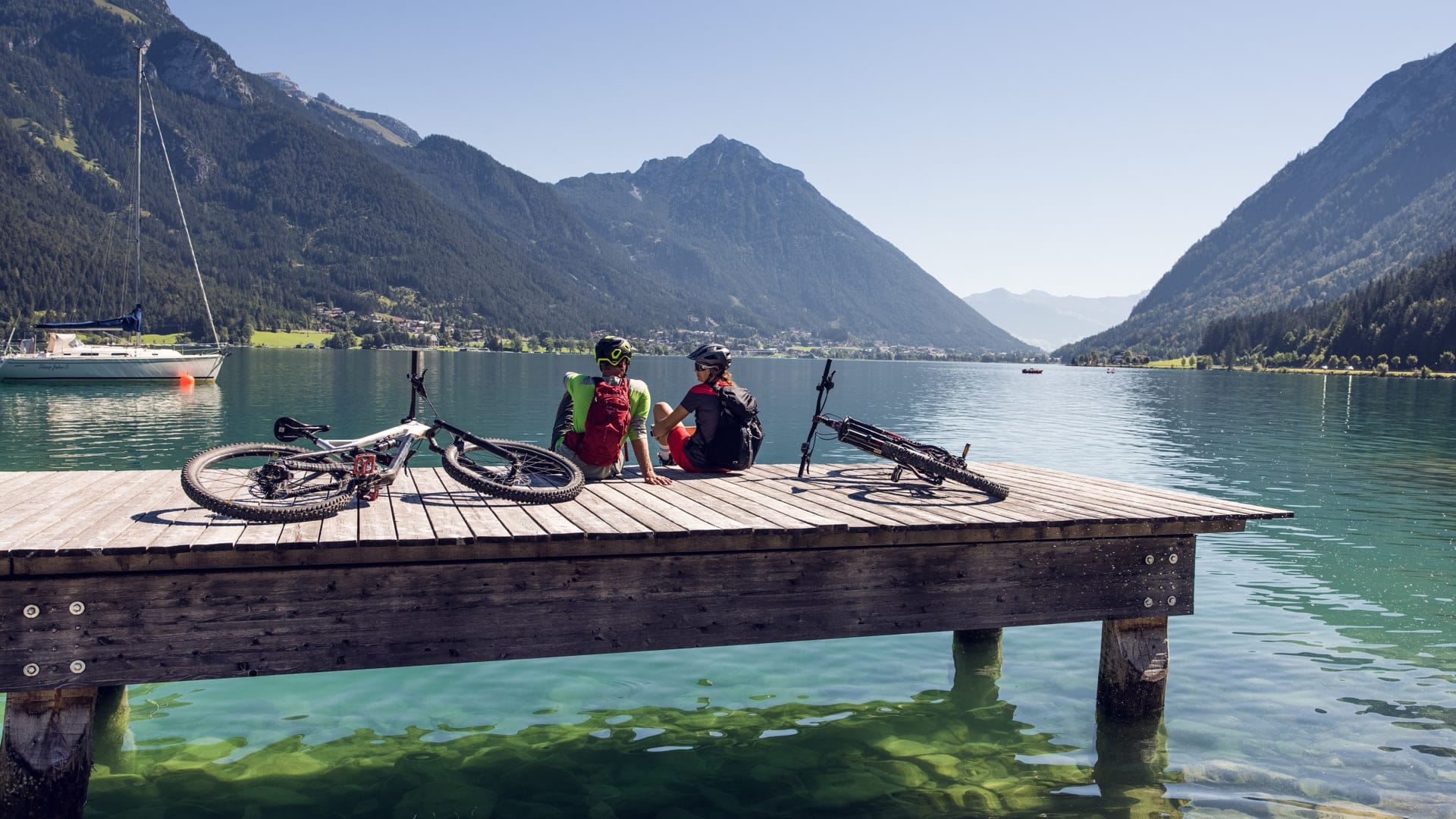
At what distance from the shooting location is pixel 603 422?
35.1ft

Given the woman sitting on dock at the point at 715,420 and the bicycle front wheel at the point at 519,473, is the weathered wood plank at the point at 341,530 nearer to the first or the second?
the bicycle front wheel at the point at 519,473

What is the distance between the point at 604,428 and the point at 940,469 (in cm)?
382

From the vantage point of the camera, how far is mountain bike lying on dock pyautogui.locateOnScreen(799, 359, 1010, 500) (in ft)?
33.3

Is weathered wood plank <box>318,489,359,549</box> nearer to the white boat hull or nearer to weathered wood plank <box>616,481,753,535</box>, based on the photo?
weathered wood plank <box>616,481,753,535</box>

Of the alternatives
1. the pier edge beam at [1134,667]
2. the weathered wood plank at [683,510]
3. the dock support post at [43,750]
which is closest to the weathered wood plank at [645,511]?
the weathered wood plank at [683,510]

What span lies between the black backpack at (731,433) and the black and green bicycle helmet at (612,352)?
122cm

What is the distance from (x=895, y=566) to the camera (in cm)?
841

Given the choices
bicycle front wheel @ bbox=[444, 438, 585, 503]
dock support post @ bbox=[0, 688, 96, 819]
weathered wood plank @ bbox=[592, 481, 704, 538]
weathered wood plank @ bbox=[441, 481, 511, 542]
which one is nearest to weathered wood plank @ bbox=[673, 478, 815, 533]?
weathered wood plank @ bbox=[592, 481, 704, 538]

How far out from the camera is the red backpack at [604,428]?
10688 mm

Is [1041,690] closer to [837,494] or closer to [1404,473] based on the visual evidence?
[837,494]

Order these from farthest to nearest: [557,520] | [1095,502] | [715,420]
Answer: [715,420], [1095,502], [557,520]

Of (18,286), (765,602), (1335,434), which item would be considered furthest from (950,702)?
(18,286)

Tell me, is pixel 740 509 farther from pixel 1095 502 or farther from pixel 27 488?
pixel 27 488

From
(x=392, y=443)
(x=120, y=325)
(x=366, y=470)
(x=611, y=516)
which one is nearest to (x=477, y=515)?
(x=611, y=516)
